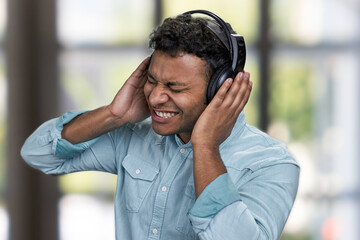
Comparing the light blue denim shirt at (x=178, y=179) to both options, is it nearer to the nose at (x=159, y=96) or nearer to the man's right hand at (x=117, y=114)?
the man's right hand at (x=117, y=114)

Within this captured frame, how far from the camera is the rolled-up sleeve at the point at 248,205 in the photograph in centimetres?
119

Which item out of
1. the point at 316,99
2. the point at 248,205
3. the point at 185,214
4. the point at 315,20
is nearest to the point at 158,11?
the point at 315,20

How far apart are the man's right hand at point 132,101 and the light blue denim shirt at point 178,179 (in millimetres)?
43

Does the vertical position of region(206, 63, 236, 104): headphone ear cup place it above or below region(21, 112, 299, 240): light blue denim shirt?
above

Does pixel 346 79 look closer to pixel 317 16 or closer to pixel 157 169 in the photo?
pixel 317 16

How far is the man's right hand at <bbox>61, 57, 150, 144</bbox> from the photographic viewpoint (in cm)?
152

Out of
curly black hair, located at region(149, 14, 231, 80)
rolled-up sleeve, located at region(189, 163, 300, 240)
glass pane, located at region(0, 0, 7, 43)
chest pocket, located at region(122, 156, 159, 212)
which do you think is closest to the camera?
rolled-up sleeve, located at region(189, 163, 300, 240)

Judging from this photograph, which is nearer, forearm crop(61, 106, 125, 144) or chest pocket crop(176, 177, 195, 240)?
chest pocket crop(176, 177, 195, 240)

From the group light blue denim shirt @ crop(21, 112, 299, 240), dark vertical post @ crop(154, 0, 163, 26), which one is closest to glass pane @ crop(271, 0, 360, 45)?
dark vertical post @ crop(154, 0, 163, 26)

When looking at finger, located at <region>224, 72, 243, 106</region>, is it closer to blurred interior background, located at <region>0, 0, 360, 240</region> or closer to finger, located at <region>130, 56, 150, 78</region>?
finger, located at <region>130, 56, 150, 78</region>

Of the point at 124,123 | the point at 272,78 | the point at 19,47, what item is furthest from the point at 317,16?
the point at 124,123

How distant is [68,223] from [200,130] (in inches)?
128

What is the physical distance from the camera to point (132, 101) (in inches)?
61.1

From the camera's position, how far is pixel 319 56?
4129mm
